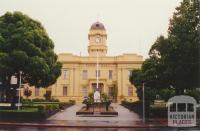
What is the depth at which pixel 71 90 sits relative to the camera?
271 ft

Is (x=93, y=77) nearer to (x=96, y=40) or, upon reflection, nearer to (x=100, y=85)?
(x=100, y=85)

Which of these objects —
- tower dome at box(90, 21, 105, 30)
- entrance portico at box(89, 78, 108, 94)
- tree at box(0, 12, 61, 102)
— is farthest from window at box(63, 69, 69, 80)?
tree at box(0, 12, 61, 102)

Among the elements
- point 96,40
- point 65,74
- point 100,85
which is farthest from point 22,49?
point 96,40

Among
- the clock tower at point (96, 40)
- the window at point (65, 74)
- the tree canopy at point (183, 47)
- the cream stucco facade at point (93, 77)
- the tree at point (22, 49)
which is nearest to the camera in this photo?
the tree canopy at point (183, 47)

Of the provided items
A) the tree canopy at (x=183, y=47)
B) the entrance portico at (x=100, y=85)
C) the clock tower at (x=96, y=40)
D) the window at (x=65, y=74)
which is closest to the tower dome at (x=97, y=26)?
the clock tower at (x=96, y=40)

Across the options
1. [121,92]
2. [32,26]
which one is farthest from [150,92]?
[121,92]

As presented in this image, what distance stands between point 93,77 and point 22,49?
167 feet

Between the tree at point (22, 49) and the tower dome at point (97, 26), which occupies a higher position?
the tower dome at point (97, 26)

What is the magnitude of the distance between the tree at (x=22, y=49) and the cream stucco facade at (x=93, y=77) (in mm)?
46273

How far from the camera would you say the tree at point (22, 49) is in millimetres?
32375

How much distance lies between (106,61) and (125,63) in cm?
380

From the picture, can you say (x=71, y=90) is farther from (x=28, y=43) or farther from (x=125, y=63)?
(x=28, y=43)

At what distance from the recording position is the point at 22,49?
108ft

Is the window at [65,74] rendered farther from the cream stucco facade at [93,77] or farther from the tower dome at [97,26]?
the tower dome at [97,26]
